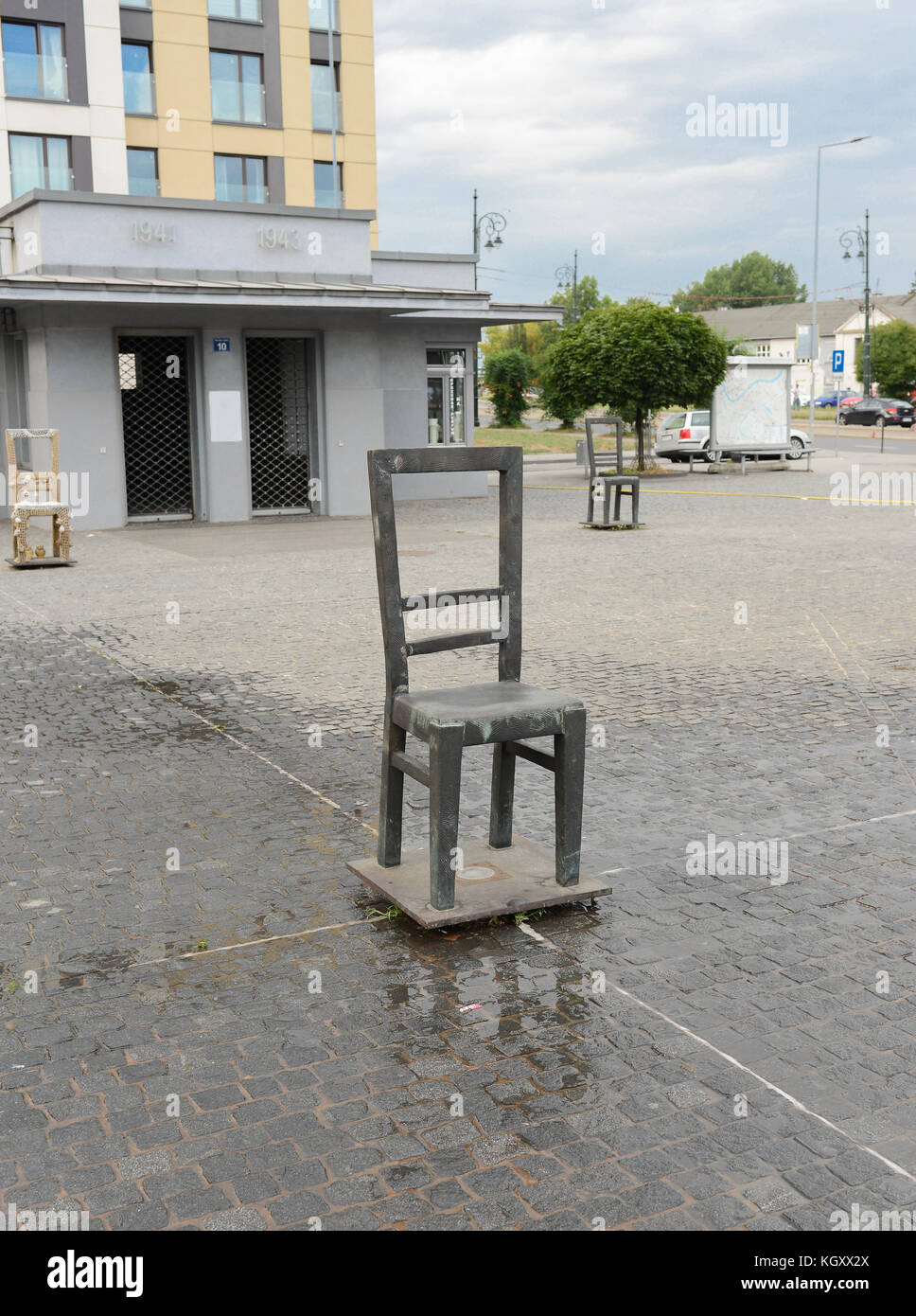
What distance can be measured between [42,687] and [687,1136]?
22.2 ft

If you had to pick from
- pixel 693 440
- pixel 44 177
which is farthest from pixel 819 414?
pixel 44 177

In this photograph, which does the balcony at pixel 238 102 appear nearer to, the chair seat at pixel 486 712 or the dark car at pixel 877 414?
the dark car at pixel 877 414

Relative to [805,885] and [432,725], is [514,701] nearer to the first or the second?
[432,725]

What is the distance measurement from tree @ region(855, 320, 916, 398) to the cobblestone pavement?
76.0 m

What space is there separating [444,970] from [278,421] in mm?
19527

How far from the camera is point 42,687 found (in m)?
9.08

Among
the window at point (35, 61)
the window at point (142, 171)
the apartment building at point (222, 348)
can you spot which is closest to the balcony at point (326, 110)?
the window at point (142, 171)

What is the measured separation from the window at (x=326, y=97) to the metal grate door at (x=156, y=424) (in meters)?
23.2

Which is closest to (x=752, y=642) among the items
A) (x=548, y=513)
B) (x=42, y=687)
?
(x=42, y=687)

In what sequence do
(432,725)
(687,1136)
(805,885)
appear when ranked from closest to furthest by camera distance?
(687,1136)
(432,725)
(805,885)

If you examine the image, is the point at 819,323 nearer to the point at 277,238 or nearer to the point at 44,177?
the point at 44,177

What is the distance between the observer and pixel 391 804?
16.8 ft

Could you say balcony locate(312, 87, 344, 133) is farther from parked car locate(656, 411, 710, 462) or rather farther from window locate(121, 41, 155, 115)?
parked car locate(656, 411, 710, 462)

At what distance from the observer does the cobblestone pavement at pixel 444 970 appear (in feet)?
10.5
